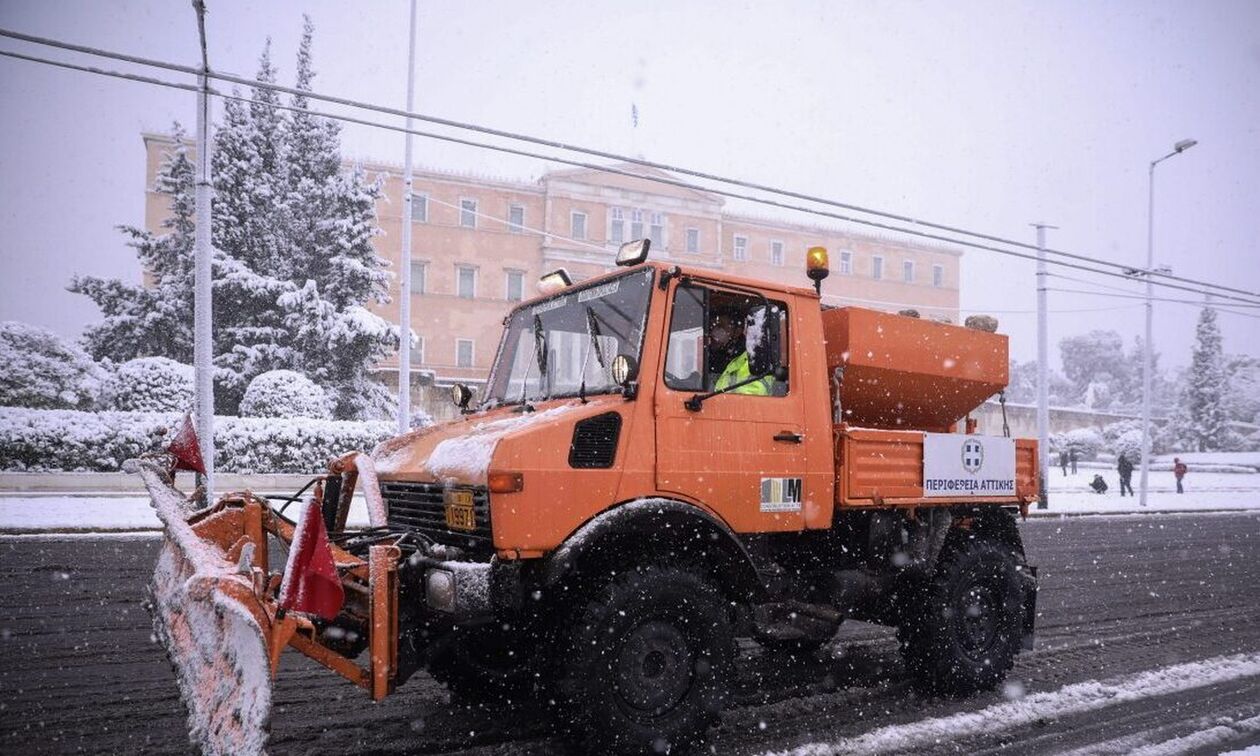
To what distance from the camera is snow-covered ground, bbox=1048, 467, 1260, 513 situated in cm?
2588

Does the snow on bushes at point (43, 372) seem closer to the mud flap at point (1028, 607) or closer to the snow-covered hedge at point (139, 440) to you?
the snow-covered hedge at point (139, 440)

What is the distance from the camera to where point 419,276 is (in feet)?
149

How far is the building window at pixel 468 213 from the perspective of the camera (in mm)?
46250

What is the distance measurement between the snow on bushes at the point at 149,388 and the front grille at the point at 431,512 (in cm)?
1866

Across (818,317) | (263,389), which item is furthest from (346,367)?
(818,317)

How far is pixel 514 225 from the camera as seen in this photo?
4656 cm

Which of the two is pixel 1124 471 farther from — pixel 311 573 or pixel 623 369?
pixel 311 573

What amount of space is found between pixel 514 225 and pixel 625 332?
4305 cm

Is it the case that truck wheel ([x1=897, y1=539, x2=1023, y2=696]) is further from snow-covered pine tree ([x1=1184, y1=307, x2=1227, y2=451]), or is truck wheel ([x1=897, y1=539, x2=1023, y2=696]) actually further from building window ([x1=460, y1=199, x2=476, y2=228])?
snow-covered pine tree ([x1=1184, y1=307, x2=1227, y2=451])

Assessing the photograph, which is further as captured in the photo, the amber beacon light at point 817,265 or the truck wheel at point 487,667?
the amber beacon light at point 817,265

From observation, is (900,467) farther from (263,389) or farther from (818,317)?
(263,389)

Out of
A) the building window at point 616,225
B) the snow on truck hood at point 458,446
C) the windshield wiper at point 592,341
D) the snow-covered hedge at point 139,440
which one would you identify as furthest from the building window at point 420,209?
the windshield wiper at point 592,341

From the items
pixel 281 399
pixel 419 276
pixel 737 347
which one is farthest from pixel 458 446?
pixel 419 276

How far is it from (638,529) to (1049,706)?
328cm
